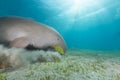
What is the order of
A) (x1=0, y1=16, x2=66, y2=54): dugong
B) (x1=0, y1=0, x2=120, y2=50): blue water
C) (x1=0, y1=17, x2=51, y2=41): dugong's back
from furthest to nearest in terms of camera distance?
(x1=0, y1=0, x2=120, y2=50): blue water, (x1=0, y1=17, x2=51, y2=41): dugong's back, (x1=0, y1=16, x2=66, y2=54): dugong

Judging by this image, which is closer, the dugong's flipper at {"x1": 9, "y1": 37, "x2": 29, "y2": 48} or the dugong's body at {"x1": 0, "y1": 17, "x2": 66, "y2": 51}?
the dugong's flipper at {"x1": 9, "y1": 37, "x2": 29, "y2": 48}

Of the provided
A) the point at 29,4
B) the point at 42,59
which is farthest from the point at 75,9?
the point at 42,59

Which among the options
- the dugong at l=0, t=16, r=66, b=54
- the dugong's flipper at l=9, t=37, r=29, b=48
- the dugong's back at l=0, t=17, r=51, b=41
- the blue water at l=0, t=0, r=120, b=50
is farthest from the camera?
the blue water at l=0, t=0, r=120, b=50

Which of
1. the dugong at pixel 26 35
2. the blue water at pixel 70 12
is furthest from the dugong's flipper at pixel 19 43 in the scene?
the blue water at pixel 70 12

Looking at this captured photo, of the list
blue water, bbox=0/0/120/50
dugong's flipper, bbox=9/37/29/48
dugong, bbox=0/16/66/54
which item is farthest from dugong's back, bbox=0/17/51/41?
blue water, bbox=0/0/120/50

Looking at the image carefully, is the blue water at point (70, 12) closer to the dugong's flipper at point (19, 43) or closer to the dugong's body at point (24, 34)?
the dugong's body at point (24, 34)

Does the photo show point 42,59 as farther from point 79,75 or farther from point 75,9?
point 75,9

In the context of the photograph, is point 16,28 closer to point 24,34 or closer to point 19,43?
point 24,34

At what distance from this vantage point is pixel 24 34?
847 cm

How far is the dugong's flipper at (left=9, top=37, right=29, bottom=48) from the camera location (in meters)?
7.75

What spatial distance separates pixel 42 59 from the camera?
669 centimetres

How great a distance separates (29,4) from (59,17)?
11563 millimetres

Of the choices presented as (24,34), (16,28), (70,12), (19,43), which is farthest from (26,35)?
(70,12)

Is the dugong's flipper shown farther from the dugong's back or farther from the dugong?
the dugong's back
